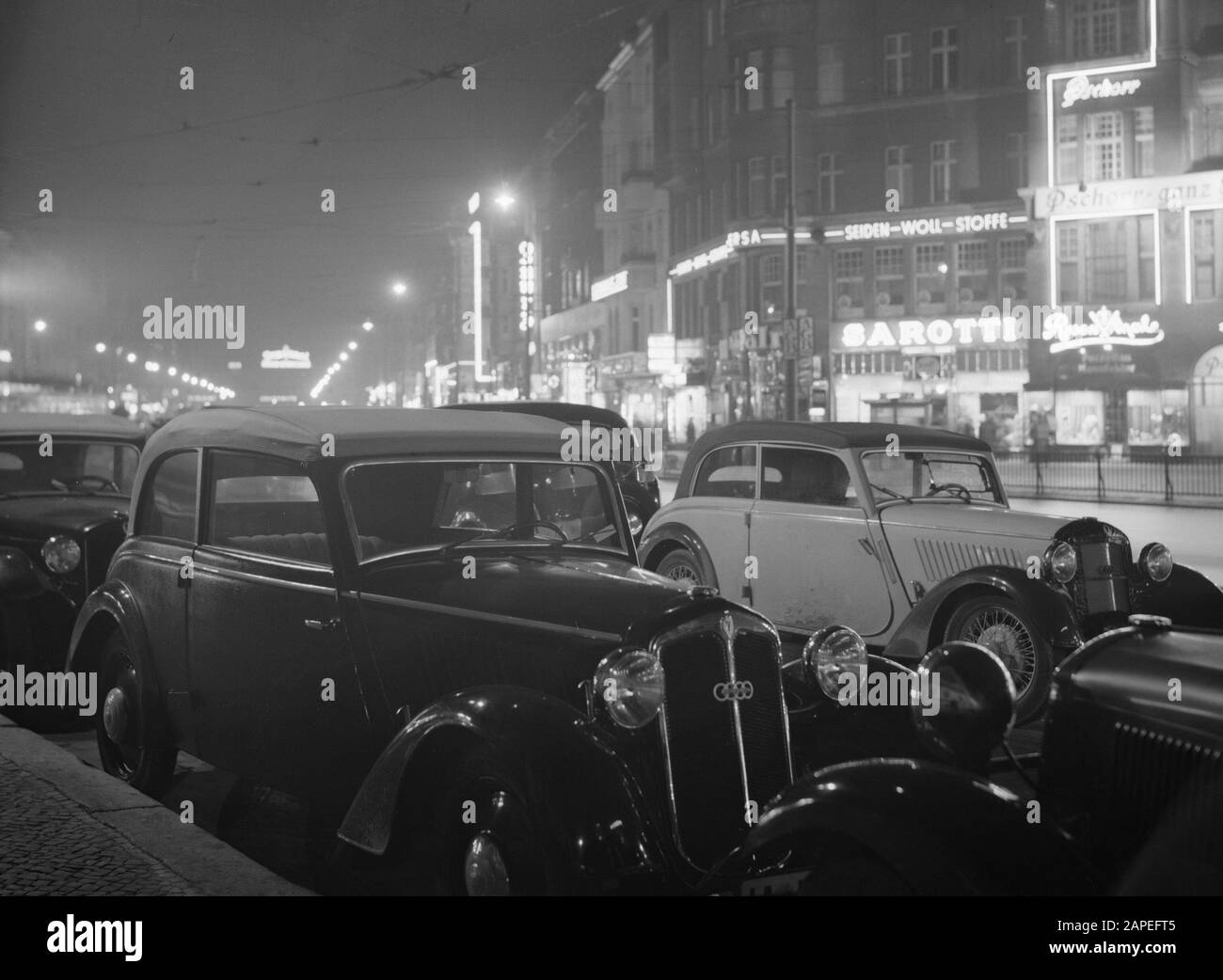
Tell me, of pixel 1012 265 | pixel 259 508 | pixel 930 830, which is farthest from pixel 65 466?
pixel 1012 265

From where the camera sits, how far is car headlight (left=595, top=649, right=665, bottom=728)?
4109mm

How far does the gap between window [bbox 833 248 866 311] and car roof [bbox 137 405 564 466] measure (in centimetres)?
4224

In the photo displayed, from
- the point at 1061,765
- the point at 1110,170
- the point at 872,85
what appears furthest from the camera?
the point at 872,85

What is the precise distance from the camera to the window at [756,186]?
153 ft

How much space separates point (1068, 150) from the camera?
40656 mm

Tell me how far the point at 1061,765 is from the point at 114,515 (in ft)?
22.1

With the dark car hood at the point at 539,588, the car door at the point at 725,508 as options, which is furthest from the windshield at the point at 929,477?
the dark car hood at the point at 539,588

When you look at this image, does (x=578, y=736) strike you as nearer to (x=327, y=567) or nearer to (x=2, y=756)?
(x=327, y=567)

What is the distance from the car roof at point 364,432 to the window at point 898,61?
44324mm

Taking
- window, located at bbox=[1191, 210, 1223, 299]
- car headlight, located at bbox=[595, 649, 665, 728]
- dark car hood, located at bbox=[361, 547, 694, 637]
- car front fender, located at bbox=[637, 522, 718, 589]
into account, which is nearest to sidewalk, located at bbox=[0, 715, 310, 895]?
dark car hood, located at bbox=[361, 547, 694, 637]

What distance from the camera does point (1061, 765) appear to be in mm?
3801

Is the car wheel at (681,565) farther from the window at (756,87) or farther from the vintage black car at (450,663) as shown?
the window at (756,87)

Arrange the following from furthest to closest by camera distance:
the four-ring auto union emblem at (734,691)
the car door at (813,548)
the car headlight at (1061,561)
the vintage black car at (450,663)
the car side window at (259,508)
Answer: the car door at (813,548)
the car headlight at (1061,561)
the car side window at (259,508)
the four-ring auto union emblem at (734,691)
the vintage black car at (450,663)
